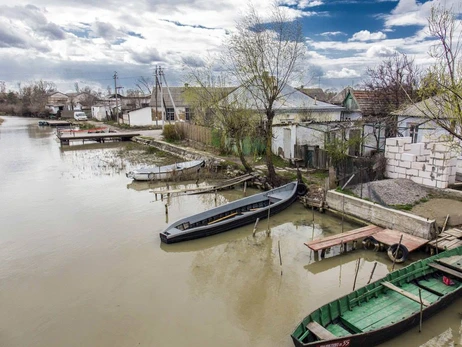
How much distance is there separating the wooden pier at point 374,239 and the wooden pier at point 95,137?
29.0 m

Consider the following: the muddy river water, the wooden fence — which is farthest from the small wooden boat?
the wooden fence

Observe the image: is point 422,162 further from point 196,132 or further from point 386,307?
point 196,132

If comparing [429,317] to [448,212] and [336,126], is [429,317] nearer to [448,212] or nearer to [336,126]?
[448,212]

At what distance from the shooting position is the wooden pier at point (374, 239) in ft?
29.1

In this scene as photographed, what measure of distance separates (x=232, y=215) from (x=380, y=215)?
4943mm

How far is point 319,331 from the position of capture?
5.48 metres

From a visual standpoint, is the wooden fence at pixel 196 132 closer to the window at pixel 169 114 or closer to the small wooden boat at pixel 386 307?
the window at pixel 169 114

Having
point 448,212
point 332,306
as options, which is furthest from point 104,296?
point 448,212

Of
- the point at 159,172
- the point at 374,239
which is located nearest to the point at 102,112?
the point at 159,172

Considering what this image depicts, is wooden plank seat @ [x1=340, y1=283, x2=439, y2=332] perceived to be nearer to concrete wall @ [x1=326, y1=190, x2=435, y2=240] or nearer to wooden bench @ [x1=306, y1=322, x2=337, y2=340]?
wooden bench @ [x1=306, y1=322, x2=337, y2=340]

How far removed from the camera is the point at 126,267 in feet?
29.5

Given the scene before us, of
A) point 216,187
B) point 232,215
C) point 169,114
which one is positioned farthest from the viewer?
point 169,114

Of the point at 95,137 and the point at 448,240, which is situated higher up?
the point at 95,137

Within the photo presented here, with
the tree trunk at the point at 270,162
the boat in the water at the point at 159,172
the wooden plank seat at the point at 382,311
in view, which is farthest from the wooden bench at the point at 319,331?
the boat in the water at the point at 159,172
